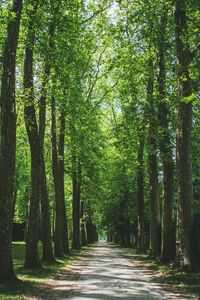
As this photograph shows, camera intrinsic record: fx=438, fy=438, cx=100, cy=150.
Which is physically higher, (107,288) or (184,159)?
(184,159)

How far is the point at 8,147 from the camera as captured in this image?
42.3 feet

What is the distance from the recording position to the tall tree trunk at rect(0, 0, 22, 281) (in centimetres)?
1261

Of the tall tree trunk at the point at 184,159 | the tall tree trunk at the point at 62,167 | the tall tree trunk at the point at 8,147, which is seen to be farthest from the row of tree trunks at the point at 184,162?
the tall tree trunk at the point at 62,167

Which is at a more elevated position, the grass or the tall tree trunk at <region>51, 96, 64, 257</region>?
the tall tree trunk at <region>51, 96, 64, 257</region>

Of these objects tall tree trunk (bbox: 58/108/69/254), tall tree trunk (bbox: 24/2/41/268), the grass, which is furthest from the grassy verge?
tall tree trunk (bbox: 58/108/69/254)

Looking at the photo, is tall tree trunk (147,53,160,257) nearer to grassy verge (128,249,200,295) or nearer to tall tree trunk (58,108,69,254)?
tall tree trunk (58,108,69,254)

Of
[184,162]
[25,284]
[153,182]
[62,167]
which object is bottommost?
[25,284]

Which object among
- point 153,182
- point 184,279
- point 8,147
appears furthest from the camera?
point 153,182

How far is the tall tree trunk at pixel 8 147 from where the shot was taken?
41.4 feet

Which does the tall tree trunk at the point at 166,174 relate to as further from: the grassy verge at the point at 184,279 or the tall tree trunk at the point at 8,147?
the tall tree trunk at the point at 8,147

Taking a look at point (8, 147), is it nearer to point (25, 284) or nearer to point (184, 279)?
point (25, 284)

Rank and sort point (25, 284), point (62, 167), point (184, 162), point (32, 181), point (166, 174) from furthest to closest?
1. point (62, 167)
2. point (166, 174)
3. point (32, 181)
4. point (184, 162)
5. point (25, 284)

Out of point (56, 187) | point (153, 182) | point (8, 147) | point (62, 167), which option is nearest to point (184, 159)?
point (8, 147)

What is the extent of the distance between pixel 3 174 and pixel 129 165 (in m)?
26.1
